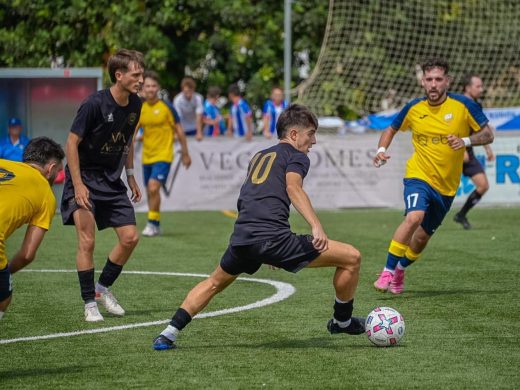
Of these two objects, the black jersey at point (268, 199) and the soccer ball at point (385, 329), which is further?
the soccer ball at point (385, 329)

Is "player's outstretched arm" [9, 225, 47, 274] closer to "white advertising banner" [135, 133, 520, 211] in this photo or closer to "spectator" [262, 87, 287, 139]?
"white advertising banner" [135, 133, 520, 211]

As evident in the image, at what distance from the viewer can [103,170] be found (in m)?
9.30

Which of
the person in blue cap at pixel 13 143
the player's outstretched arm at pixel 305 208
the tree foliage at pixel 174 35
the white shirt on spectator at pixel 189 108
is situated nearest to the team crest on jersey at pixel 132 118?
the player's outstretched arm at pixel 305 208

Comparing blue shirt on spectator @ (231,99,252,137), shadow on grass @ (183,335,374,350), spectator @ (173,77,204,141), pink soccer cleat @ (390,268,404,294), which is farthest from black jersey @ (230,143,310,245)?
blue shirt on spectator @ (231,99,252,137)

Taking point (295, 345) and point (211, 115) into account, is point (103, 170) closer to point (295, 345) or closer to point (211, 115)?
point (295, 345)

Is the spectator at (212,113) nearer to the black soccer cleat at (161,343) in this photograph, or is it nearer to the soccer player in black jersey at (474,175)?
the soccer player in black jersey at (474,175)

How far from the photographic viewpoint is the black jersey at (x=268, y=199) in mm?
7453

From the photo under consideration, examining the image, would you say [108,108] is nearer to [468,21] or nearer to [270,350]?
[270,350]

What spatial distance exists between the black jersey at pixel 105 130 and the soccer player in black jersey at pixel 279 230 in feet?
5.95

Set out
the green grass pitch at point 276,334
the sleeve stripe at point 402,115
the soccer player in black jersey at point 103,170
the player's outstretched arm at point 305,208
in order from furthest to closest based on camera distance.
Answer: the sleeve stripe at point 402,115 < the soccer player in black jersey at point 103,170 < the player's outstretched arm at point 305,208 < the green grass pitch at point 276,334

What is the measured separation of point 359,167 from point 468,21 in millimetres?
5664

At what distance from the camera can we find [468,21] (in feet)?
81.7

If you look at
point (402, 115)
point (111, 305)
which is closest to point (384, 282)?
point (402, 115)

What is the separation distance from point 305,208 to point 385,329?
3.28 ft
